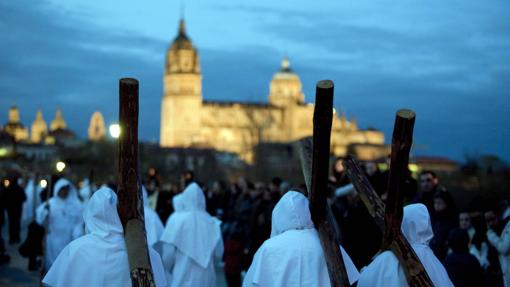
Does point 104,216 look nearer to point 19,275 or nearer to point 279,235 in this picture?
point 279,235

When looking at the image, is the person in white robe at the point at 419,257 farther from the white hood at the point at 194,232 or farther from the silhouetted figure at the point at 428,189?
the white hood at the point at 194,232

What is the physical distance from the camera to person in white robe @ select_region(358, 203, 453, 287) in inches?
346

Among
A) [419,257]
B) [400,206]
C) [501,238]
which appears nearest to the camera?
[419,257]

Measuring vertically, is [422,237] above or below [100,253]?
above

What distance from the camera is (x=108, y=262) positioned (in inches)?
346

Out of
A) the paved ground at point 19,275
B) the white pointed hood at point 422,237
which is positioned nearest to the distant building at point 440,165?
the paved ground at point 19,275

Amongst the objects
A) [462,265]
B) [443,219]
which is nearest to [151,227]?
[443,219]

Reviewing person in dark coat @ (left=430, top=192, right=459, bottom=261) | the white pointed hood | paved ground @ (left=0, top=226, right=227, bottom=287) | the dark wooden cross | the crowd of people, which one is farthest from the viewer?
paved ground @ (left=0, top=226, right=227, bottom=287)

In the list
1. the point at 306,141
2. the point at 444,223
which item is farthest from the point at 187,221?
the point at 306,141

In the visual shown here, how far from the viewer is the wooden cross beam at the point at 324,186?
8.73m

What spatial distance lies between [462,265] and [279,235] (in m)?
2.45

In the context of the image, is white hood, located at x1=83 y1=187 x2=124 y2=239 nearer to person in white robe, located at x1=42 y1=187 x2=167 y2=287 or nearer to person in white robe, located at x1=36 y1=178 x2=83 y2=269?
person in white robe, located at x1=42 y1=187 x2=167 y2=287

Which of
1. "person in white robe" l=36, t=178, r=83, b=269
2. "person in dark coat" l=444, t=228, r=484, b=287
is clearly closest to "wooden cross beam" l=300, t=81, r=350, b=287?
"person in dark coat" l=444, t=228, r=484, b=287

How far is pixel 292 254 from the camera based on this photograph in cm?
878
